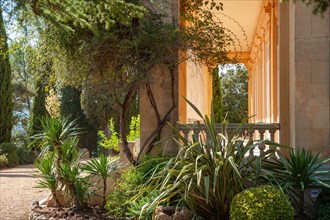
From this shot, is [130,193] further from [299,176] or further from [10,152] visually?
[10,152]

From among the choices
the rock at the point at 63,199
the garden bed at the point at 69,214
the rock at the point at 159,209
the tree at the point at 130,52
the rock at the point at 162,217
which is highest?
the tree at the point at 130,52

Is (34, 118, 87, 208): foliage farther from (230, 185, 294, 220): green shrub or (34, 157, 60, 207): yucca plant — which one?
(230, 185, 294, 220): green shrub

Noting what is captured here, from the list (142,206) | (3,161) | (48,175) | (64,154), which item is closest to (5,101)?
(3,161)

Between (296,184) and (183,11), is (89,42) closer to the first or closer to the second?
(183,11)

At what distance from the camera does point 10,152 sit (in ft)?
61.6

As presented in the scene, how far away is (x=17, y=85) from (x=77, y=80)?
18.9m

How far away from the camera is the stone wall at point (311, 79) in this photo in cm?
747

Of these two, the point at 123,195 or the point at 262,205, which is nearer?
the point at 262,205

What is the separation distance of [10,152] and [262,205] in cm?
1540

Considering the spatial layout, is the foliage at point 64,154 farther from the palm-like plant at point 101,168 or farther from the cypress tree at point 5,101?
the cypress tree at point 5,101

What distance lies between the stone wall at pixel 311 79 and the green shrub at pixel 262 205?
7.77 feet

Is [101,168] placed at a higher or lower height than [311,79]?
lower

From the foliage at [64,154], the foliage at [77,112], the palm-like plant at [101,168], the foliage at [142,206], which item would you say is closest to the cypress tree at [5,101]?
the foliage at [77,112]

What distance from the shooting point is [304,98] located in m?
7.52
